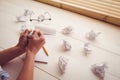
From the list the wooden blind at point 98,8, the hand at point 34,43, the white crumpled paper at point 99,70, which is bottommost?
the white crumpled paper at point 99,70

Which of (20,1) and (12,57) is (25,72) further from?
(20,1)

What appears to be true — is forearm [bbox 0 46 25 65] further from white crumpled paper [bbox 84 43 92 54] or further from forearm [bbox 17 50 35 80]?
white crumpled paper [bbox 84 43 92 54]

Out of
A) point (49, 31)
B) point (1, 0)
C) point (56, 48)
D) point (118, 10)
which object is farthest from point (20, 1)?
point (118, 10)

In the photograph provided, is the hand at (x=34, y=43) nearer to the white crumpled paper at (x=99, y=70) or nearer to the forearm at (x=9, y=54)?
the forearm at (x=9, y=54)

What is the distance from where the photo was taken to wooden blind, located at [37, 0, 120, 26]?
1.10m

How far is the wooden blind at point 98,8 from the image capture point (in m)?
1.10

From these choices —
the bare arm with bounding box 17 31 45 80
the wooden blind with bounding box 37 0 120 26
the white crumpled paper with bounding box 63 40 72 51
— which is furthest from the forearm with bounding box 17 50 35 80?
the wooden blind with bounding box 37 0 120 26

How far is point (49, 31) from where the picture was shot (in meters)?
1.02

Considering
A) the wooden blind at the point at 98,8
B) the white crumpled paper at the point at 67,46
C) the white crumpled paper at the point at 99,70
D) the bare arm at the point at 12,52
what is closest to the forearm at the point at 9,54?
the bare arm at the point at 12,52

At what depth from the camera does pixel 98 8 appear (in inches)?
44.6

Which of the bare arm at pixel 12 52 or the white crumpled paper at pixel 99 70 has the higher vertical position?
the bare arm at pixel 12 52

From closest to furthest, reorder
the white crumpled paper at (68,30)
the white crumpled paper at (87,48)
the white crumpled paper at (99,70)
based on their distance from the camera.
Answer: the white crumpled paper at (99,70) < the white crumpled paper at (87,48) < the white crumpled paper at (68,30)

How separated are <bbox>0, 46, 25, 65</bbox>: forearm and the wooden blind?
21.4 inches

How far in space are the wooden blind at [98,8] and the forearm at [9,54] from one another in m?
0.54
